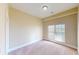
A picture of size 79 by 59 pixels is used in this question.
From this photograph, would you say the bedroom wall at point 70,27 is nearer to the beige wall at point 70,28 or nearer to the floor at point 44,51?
the beige wall at point 70,28

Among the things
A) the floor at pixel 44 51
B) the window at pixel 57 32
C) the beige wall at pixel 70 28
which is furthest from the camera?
the window at pixel 57 32

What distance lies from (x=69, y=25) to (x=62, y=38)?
3.00 ft

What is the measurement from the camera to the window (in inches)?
165

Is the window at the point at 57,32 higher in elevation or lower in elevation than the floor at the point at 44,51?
higher

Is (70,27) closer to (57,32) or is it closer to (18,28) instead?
(57,32)

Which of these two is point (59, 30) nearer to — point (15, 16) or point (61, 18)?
point (61, 18)

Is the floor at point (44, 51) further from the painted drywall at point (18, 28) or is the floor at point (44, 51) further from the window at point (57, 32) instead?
the window at point (57, 32)

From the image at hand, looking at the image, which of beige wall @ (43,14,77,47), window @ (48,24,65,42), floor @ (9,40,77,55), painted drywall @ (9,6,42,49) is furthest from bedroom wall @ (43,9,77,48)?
painted drywall @ (9,6,42,49)

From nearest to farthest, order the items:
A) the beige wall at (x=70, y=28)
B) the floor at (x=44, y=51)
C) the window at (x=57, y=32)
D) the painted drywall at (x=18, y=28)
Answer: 1. the floor at (x=44, y=51)
2. the painted drywall at (x=18, y=28)
3. the beige wall at (x=70, y=28)
4. the window at (x=57, y=32)

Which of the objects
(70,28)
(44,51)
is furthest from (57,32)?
(44,51)

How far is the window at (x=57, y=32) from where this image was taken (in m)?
4.20

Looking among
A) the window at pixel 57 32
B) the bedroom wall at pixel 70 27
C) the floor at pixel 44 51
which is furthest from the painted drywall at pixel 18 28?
the bedroom wall at pixel 70 27

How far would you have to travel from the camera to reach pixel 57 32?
4.68 m

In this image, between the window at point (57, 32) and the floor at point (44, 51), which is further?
the window at point (57, 32)
